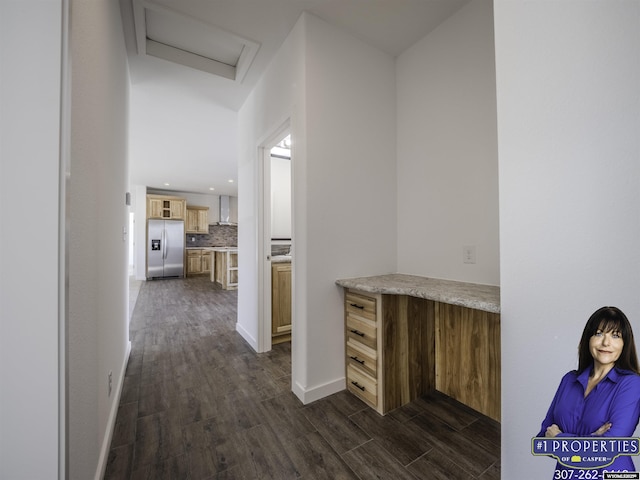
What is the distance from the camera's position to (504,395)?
108 centimetres

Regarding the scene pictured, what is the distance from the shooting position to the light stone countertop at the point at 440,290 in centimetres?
125

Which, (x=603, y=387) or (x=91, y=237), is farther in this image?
(x=91, y=237)

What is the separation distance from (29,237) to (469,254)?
208 cm

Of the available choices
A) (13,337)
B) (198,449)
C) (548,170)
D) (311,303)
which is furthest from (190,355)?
(548,170)

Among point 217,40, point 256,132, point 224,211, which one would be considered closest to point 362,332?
point 256,132

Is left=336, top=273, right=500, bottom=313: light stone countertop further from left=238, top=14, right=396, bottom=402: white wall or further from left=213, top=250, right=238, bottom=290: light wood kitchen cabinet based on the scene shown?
left=213, top=250, right=238, bottom=290: light wood kitchen cabinet

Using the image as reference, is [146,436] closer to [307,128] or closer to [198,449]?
[198,449]

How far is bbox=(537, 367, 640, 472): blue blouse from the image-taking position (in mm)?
741

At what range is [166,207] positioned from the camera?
804cm

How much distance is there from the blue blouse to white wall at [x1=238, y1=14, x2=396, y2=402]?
1.34 meters

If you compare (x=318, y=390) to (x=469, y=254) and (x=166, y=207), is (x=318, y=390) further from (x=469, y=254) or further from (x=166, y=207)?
(x=166, y=207)

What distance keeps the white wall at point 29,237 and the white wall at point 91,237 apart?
0.09 metres

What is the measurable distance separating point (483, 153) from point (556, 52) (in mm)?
854

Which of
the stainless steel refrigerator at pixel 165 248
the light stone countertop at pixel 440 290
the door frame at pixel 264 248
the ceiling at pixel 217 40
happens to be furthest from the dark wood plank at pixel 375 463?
the stainless steel refrigerator at pixel 165 248
